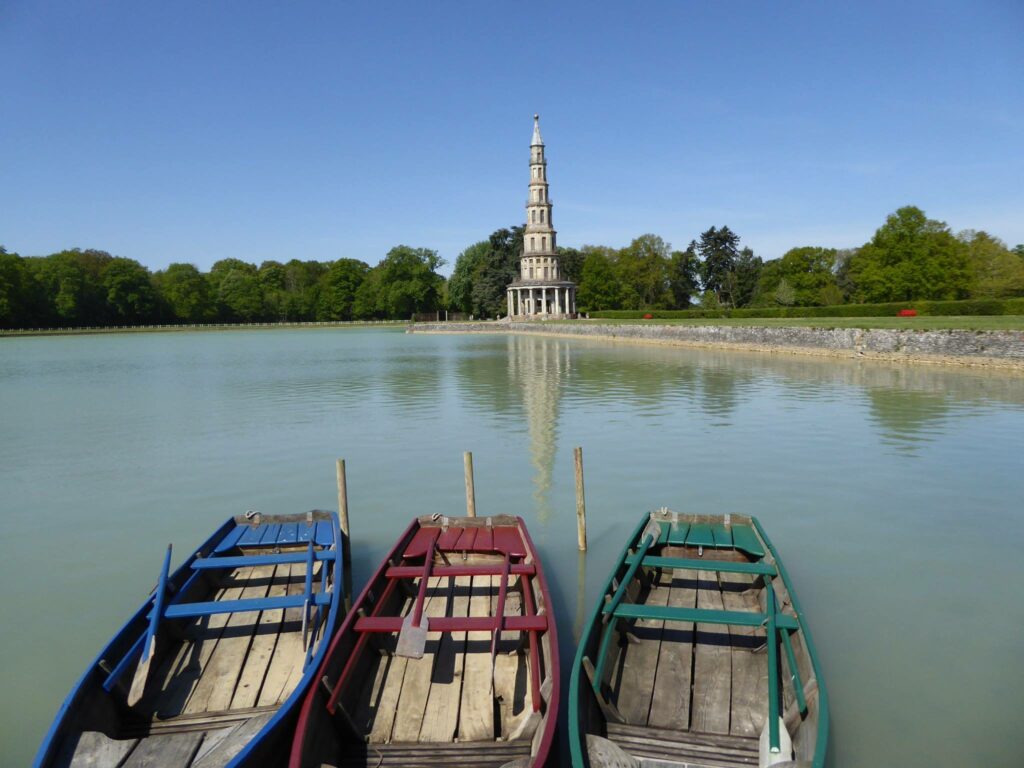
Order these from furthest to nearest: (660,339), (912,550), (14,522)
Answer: (660,339) < (14,522) < (912,550)

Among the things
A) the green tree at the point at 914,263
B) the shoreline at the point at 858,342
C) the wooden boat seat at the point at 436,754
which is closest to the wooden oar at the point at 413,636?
the wooden boat seat at the point at 436,754

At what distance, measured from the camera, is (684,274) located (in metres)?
113

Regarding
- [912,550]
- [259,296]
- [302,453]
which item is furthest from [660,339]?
[259,296]

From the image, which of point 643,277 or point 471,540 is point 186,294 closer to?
point 643,277

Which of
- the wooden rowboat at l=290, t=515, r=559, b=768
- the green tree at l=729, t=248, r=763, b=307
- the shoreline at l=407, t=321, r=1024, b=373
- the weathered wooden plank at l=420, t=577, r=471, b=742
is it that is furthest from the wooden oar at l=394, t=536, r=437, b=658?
the green tree at l=729, t=248, r=763, b=307

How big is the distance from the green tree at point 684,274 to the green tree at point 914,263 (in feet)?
125

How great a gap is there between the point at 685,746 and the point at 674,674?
1066mm

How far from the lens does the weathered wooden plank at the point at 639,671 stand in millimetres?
6070

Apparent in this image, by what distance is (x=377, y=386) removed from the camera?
3419 cm

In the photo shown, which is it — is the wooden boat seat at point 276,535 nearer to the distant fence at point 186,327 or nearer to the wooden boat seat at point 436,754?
the wooden boat seat at point 436,754

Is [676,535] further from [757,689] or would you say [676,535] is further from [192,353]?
[192,353]

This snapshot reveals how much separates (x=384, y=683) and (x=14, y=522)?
11.5m

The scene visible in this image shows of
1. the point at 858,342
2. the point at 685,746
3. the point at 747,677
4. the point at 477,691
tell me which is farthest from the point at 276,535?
the point at 858,342

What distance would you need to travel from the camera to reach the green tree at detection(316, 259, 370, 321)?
128m
